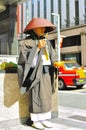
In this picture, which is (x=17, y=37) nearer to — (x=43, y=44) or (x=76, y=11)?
(x=43, y=44)

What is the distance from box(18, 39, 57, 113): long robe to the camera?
476 cm

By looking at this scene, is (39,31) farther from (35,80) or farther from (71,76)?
(71,76)

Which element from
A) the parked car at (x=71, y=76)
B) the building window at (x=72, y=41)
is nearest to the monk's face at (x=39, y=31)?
the parked car at (x=71, y=76)

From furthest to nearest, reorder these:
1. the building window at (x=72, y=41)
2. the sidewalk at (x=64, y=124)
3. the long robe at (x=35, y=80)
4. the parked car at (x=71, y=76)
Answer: the building window at (x=72, y=41), the parked car at (x=71, y=76), the sidewalk at (x=64, y=124), the long robe at (x=35, y=80)

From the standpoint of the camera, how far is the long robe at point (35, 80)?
4758 mm

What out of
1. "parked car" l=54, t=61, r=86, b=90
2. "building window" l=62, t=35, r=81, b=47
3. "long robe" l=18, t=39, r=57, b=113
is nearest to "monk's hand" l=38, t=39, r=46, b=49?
"long robe" l=18, t=39, r=57, b=113

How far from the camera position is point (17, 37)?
675 cm

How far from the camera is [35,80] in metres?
4.75

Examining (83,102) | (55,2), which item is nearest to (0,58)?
(83,102)

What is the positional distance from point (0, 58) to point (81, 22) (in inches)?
1366

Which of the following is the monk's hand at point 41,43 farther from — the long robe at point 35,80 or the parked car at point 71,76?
the parked car at point 71,76

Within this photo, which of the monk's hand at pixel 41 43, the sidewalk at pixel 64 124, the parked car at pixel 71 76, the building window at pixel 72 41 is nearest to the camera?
the monk's hand at pixel 41 43

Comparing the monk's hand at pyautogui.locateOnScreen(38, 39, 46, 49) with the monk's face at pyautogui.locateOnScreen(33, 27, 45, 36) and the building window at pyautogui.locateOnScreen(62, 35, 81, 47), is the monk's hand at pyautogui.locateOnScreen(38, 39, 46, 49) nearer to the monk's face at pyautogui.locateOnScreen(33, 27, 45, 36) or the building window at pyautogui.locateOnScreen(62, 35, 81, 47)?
the monk's face at pyautogui.locateOnScreen(33, 27, 45, 36)

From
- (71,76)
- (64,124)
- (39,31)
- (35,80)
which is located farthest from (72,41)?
(35,80)
